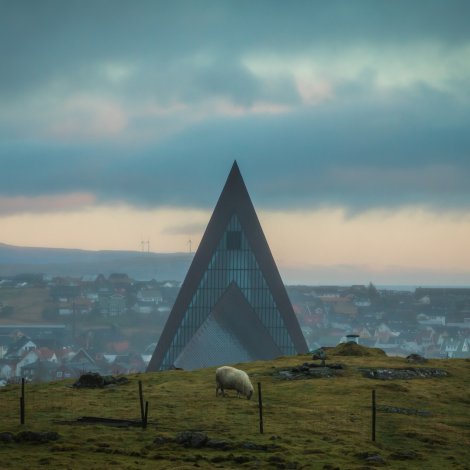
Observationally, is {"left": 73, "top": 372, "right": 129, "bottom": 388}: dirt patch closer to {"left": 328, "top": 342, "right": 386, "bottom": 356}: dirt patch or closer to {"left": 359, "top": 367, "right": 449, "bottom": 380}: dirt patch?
{"left": 359, "top": 367, "right": 449, "bottom": 380}: dirt patch

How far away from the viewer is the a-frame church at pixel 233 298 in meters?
108

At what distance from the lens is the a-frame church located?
10825cm

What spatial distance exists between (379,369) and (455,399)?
26.0 ft

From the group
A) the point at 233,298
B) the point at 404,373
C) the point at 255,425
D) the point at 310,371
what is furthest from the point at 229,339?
the point at 255,425

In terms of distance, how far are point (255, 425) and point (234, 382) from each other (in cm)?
743

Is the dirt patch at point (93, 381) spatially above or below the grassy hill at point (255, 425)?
above


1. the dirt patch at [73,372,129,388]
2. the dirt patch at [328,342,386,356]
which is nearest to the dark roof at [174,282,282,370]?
the dirt patch at [328,342,386,356]

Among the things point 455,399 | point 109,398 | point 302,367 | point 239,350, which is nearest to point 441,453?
point 455,399

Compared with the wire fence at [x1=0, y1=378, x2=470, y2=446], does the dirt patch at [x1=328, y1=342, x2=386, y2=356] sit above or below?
above

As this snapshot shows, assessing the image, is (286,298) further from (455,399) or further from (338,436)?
(338,436)

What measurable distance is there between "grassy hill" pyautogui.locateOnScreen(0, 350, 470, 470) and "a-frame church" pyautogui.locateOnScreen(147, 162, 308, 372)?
55.4 m

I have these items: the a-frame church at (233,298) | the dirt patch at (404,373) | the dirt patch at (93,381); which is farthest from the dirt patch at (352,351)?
the a-frame church at (233,298)

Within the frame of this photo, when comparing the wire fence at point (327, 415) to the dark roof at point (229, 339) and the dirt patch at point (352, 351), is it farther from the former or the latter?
the dark roof at point (229, 339)

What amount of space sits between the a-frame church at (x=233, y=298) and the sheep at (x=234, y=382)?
63.4m
